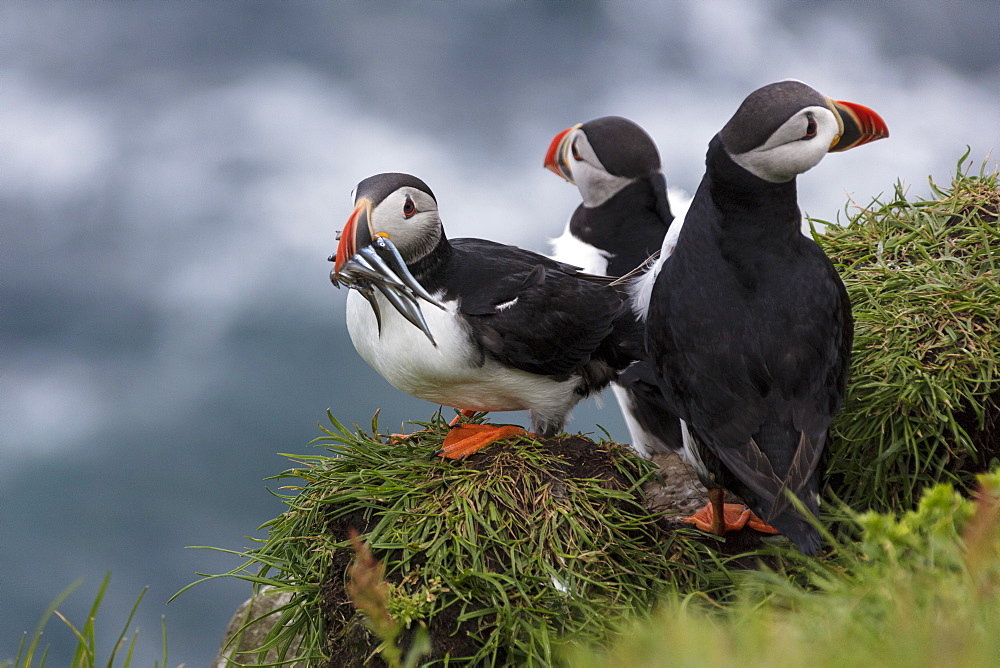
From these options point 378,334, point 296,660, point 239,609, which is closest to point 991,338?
point 378,334

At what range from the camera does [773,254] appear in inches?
134

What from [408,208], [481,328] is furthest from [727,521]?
[408,208]

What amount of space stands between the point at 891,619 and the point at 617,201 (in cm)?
356

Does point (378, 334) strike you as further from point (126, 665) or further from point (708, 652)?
point (708, 652)

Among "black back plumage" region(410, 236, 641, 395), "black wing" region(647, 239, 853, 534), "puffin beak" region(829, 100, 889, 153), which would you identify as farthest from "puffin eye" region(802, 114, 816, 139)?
"black back plumage" region(410, 236, 641, 395)

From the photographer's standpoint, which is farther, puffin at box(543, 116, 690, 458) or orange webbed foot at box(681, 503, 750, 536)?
puffin at box(543, 116, 690, 458)

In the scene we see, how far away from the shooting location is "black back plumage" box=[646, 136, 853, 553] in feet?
10.6

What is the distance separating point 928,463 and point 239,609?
155 inches

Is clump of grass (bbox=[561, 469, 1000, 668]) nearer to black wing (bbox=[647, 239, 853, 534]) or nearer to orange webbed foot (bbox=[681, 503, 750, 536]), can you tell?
black wing (bbox=[647, 239, 853, 534])

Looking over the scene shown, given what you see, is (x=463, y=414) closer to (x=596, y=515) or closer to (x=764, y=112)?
(x=596, y=515)

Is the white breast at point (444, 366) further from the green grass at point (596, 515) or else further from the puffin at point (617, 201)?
the puffin at point (617, 201)

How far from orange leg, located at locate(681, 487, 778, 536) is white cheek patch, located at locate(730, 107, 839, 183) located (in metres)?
1.29

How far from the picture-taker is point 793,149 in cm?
320

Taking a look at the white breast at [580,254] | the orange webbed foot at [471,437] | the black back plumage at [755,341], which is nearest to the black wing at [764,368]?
the black back plumage at [755,341]
